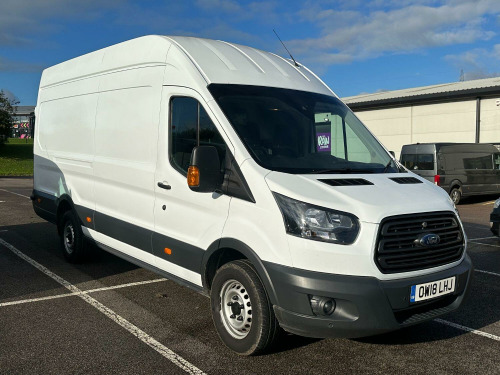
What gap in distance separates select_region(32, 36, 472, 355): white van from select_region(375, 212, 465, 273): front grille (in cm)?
1

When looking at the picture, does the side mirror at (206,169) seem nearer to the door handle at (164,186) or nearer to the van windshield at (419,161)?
the door handle at (164,186)

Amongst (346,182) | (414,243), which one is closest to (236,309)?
(346,182)

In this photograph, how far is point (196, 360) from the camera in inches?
149

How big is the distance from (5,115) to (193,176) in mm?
44601

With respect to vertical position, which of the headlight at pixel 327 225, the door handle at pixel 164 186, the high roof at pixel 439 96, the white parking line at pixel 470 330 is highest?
the high roof at pixel 439 96

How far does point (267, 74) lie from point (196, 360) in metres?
2.63

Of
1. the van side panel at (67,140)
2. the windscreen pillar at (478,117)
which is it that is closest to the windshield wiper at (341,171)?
the van side panel at (67,140)

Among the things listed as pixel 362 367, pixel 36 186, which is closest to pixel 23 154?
pixel 36 186

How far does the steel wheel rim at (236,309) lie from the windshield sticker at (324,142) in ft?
4.70

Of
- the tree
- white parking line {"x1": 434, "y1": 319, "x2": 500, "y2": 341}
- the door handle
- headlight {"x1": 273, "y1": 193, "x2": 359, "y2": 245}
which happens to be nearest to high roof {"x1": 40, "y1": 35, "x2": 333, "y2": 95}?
the door handle

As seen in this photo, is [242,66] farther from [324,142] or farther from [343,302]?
[343,302]

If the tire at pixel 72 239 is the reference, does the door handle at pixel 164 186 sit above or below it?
above

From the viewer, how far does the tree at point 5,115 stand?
1682 inches

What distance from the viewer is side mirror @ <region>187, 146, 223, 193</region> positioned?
3.79 m
